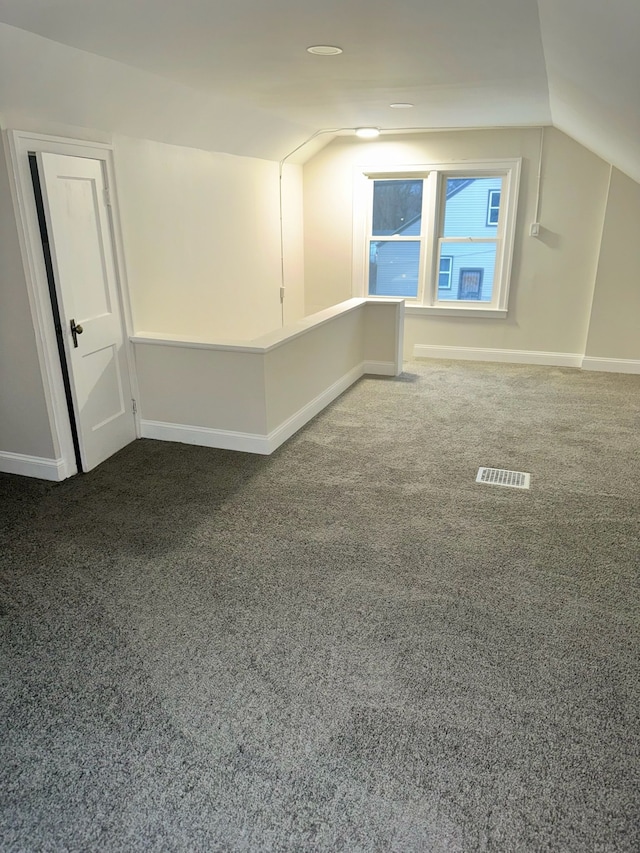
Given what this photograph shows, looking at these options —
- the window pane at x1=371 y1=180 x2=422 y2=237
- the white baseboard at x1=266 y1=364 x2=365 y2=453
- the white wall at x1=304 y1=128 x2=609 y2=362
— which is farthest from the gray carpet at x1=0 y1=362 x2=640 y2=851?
the window pane at x1=371 y1=180 x2=422 y2=237

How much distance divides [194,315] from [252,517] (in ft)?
7.04

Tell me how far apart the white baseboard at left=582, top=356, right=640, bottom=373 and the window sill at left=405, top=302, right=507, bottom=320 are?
3.11 feet

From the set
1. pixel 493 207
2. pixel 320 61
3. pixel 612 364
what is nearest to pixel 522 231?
pixel 493 207

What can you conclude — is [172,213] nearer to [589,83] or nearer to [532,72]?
[532,72]

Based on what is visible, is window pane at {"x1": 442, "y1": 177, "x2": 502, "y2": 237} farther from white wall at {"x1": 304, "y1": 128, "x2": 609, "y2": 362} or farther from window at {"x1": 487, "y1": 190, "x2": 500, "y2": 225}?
white wall at {"x1": 304, "y1": 128, "x2": 609, "y2": 362}

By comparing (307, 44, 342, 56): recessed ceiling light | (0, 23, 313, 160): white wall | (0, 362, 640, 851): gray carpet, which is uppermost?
(307, 44, 342, 56): recessed ceiling light

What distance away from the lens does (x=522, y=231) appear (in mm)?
5980

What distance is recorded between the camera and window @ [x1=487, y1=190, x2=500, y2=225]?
20.1ft

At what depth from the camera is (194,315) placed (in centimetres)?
472

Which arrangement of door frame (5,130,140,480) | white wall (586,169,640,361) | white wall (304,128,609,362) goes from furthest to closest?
white wall (304,128,609,362), white wall (586,169,640,361), door frame (5,130,140,480)

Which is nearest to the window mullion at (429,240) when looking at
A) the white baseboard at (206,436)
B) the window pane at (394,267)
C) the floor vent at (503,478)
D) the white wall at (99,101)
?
the window pane at (394,267)

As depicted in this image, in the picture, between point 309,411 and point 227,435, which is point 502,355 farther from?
point 227,435

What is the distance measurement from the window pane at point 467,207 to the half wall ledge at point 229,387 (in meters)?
2.59

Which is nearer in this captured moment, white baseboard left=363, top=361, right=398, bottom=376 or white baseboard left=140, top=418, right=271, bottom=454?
white baseboard left=140, top=418, right=271, bottom=454
